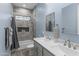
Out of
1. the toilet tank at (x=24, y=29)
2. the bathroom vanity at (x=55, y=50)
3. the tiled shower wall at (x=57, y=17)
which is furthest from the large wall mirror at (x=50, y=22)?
the toilet tank at (x=24, y=29)

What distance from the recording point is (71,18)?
6.98ft

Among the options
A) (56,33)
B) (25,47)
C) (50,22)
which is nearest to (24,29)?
(25,47)

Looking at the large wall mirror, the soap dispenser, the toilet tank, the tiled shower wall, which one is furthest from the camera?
the large wall mirror

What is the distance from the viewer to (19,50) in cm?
273

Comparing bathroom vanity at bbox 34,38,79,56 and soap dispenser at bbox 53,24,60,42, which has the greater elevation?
soap dispenser at bbox 53,24,60,42

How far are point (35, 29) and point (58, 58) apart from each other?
4.35ft

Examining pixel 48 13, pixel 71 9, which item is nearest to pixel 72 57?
pixel 71 9

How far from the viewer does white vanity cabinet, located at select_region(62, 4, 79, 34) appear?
1981 millimetres

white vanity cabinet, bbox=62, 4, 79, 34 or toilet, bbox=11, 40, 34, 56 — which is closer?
white vanity cabinet, bbox=62, 4, 79, 34

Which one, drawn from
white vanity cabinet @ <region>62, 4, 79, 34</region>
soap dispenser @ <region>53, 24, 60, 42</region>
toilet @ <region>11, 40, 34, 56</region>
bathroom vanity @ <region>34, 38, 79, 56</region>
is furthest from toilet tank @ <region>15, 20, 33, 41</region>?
white vanity cabinet @ <region>62, 4, 79, 34</region>

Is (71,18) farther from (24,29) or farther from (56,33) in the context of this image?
(24,29)

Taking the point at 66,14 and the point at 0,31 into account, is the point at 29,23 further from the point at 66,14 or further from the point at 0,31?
the point at 66,14

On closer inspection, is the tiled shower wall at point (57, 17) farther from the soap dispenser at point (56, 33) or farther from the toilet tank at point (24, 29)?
the toilet tank at point (24, 29)

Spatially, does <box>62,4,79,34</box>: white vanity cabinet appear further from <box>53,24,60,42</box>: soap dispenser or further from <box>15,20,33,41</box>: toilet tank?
<box>15,20,33,41</box>: toilet tank
